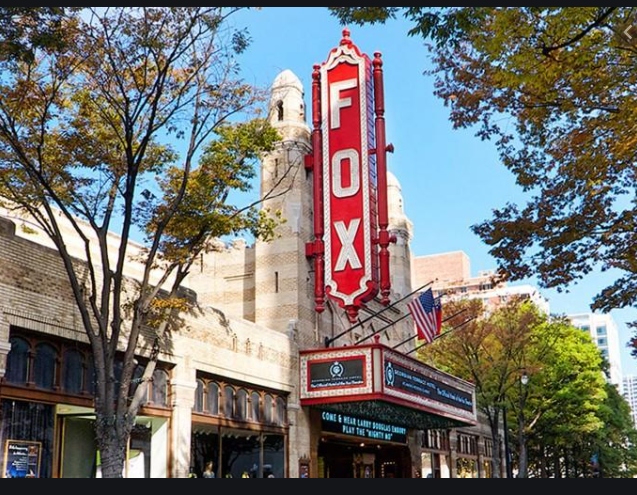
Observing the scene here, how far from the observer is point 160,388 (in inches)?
877

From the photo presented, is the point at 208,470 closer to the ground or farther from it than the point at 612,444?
farther from it

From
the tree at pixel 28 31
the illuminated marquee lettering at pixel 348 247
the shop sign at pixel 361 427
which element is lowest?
the shop sign at pixel 361 427

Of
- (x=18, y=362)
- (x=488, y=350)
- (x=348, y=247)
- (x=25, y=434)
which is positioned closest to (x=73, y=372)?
(x=18, y=362)

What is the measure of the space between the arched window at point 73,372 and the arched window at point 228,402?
6599mm

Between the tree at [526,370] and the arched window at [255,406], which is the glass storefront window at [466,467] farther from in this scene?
the arched window at [255,406]

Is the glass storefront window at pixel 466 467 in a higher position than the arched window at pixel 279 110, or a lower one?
lower

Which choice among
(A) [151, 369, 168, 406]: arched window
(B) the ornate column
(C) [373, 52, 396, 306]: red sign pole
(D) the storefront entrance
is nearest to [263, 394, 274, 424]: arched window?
(B) the ornate column

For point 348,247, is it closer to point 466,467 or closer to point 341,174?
point 341,174

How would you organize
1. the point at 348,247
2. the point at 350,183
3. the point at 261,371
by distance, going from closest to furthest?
the point at 261,371 → the point at 348,247 → the point at 350,183

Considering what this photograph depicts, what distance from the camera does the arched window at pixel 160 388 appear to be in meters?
21.9

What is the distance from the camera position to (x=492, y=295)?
14450 cm

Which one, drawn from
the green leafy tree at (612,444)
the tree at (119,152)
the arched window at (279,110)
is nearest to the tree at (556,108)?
the tree at (119,152)

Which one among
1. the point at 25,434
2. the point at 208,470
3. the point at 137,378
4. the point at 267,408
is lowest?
the point at 208,470

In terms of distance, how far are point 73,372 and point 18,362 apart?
1.83 meters
